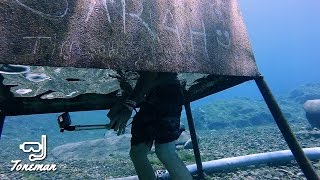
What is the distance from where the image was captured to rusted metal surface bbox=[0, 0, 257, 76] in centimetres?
167

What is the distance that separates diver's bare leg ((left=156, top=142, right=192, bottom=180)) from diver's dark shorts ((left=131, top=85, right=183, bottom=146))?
75 millimetres

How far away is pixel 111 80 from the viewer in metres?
4.62

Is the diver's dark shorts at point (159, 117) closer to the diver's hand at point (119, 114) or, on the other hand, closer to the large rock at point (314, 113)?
the diver's hand at point (119, 114)

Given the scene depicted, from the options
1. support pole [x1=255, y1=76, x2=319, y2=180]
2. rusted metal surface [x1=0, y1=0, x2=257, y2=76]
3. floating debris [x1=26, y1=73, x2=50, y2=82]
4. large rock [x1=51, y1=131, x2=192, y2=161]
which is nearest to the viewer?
rusted metal surface [x1=0, y1=0, x2=257, y2=76]

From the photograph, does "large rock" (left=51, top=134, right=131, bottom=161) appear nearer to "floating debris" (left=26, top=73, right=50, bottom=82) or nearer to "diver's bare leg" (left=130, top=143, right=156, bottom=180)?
"floating debris" (left=26, top=73, right=50, bottom=82)

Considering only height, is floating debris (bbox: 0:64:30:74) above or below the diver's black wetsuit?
above

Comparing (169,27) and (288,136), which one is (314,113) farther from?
(169,27)

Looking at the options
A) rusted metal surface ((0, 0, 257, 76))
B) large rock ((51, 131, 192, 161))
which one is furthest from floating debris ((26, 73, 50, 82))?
large rock ((51, 131, 192, 161))

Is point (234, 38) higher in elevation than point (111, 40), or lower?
higher

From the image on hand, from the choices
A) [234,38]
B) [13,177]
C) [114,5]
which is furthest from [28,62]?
[13,177]

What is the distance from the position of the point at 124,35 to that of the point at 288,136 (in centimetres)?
235

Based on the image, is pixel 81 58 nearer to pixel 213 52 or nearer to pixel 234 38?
pixel 213 52

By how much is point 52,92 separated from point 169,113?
1936mm

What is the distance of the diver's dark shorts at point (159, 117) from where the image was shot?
128 inches
